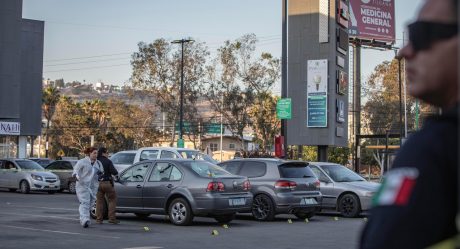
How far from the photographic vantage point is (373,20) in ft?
231

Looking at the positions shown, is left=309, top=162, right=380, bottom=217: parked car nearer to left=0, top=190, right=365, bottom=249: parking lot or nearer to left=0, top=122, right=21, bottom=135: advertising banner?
left=0, top=190, right=365, bottom=249: parking lot

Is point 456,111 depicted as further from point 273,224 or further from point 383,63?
A: point 383,63

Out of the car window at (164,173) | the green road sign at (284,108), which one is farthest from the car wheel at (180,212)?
the green road sign at (284,108)

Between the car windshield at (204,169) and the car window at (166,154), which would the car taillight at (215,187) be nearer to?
the car windshield at (204,169)

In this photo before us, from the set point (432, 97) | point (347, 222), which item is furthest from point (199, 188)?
point (432, 97)

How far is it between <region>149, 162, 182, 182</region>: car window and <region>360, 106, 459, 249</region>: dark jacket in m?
15.4

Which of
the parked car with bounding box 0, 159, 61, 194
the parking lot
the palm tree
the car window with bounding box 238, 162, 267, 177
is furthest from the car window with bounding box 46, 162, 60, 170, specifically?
the palm tree

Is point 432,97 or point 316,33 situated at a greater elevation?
point 316,33

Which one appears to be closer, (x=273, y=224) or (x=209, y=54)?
(x=273, y=224)

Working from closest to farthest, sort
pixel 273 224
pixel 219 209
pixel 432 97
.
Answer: pixel 432 97
pixel 219 209
pixel 273 224

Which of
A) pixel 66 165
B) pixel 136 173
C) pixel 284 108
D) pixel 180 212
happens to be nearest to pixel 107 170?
pixel 136 173

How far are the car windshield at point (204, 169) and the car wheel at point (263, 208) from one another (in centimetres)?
189

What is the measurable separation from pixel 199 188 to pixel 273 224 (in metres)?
2.34

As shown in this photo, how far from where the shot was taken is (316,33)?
1421 inches
